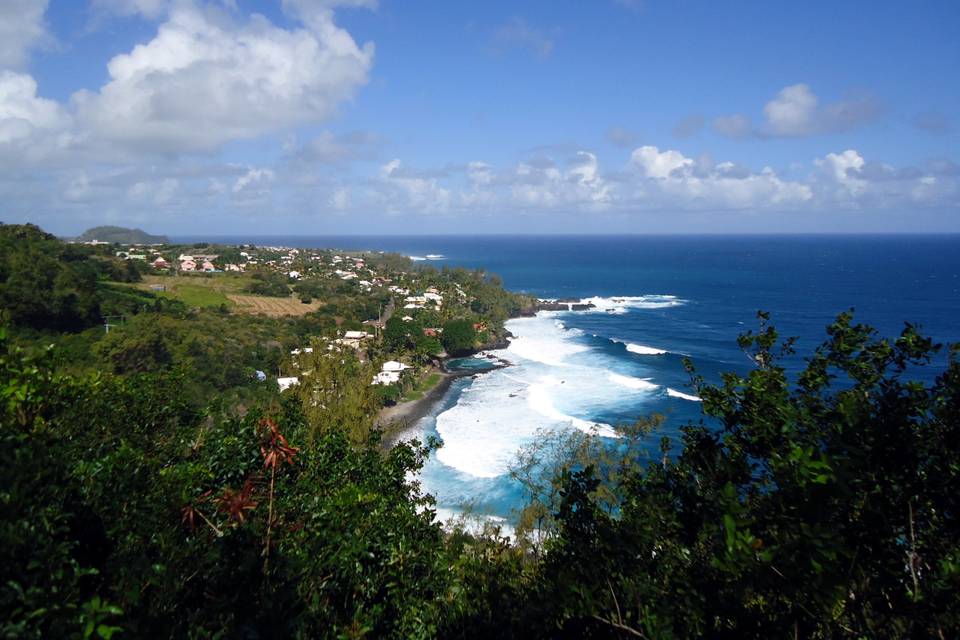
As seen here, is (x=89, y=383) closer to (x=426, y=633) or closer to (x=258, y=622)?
(x=258, y=622)

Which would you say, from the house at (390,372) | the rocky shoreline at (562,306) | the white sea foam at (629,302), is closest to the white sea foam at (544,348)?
the house at (390,372)

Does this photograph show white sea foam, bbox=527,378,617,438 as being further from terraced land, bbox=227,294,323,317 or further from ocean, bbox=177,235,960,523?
terraced land, bbox=227,294,323,317

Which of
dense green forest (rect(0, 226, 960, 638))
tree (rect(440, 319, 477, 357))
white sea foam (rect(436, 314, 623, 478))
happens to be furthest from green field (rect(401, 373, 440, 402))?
dense green forest (rect(0, 226, 960, 638))

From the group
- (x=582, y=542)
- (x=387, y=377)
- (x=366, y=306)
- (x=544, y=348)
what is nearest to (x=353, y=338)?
(x=387, y=377)

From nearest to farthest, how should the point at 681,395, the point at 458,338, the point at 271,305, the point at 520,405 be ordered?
the point at 520,405 → the point at 681,395 → the point at 458,338 → the point at 271,305

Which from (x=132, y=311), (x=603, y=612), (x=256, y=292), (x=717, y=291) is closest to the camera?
(x=603, y=612)

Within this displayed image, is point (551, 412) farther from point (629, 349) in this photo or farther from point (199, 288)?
point (199, 288)

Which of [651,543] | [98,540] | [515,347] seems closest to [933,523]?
[651,543]
